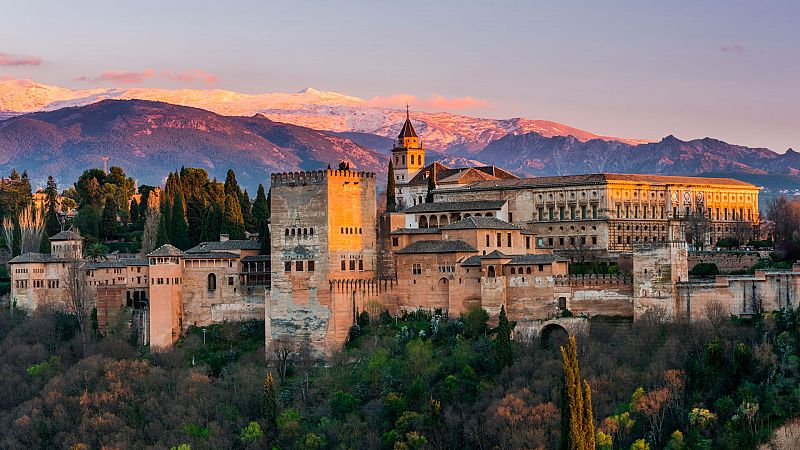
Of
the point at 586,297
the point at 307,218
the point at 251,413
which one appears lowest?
the point at 251,413

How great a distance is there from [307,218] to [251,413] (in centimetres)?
857

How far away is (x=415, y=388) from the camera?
155ft

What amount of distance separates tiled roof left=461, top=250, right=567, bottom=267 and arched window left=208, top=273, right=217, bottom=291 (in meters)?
11.4

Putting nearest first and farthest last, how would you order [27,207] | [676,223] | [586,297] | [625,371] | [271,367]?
[625,371] → [586,297] → [271,367] → [676,223] → [27,207]

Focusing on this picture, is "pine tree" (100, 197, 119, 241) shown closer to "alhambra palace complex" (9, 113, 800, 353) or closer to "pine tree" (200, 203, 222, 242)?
"pine tree" (200, 203, 222, 242)

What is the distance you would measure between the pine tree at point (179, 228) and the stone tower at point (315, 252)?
13.8 meters

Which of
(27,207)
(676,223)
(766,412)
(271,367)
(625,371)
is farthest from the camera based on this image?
(27,207)

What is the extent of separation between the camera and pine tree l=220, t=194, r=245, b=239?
216ft

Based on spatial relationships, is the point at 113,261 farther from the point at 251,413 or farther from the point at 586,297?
the point at 586,297

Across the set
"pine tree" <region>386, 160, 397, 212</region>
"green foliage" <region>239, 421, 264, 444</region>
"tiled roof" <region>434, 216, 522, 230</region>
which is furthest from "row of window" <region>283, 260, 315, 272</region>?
"pine tree" <region>386, 160, 397, 212</region>

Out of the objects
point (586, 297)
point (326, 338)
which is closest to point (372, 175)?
point (326, 338)

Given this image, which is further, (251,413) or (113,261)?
(113,261)

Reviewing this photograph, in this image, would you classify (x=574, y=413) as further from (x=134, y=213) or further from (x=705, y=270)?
(x=134, y=213)

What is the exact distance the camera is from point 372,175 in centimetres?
5509
